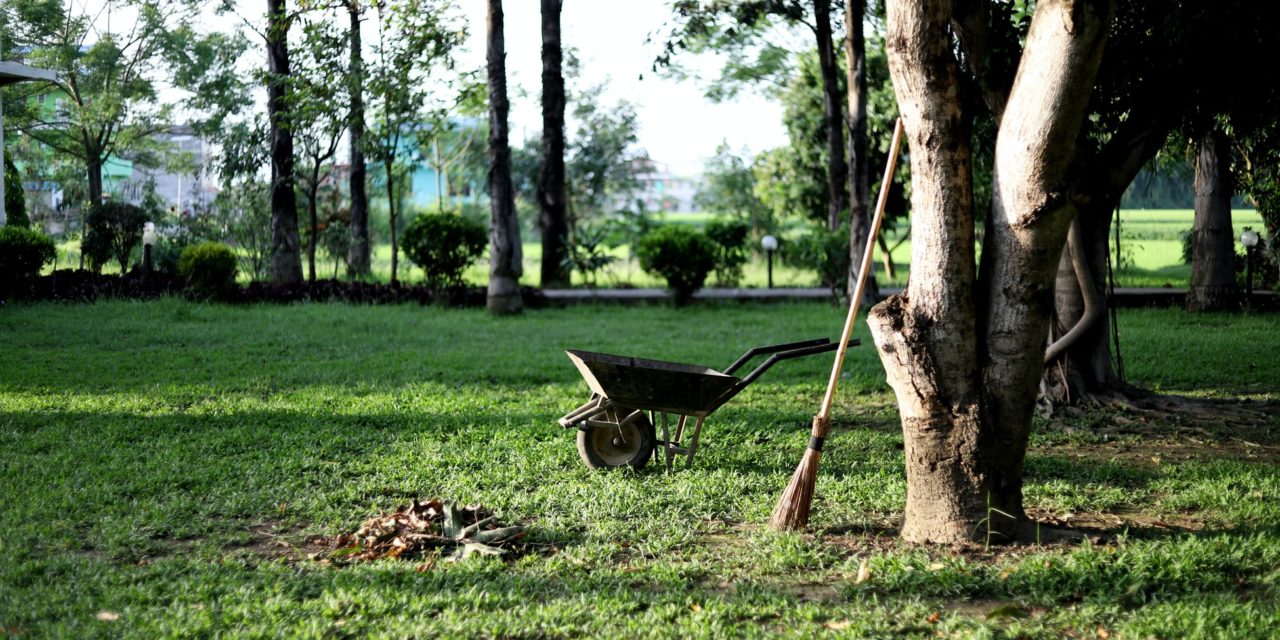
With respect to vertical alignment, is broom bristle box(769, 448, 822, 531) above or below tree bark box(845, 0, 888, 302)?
below

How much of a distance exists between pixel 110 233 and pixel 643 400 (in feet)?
44.2

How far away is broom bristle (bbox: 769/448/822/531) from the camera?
4785mm

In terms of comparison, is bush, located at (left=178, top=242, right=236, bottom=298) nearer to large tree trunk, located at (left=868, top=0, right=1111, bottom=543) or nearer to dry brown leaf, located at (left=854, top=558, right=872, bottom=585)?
large tree trunk, located at (left=868, top=0, right=1111, bottom=543)

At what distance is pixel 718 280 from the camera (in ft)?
57.8

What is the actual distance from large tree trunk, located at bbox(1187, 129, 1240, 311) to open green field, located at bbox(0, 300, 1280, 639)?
482 cm

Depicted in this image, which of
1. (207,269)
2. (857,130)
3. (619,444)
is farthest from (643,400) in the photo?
(207,269)

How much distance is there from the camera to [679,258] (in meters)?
15.2

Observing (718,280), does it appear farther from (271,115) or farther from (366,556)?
(366,556)

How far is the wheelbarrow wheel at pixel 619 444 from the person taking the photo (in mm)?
5898

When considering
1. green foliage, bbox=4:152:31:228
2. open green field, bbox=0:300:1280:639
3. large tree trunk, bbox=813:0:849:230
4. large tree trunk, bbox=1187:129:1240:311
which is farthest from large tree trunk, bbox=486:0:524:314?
large tree trunk, bbox=1187:129:1240:311

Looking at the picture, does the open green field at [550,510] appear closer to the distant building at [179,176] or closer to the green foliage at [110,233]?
the green foliage at [110,233]

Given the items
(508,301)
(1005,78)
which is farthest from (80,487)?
(508,301)

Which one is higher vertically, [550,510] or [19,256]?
[19,256]

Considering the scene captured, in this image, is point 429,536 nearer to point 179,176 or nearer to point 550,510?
point 550,510
